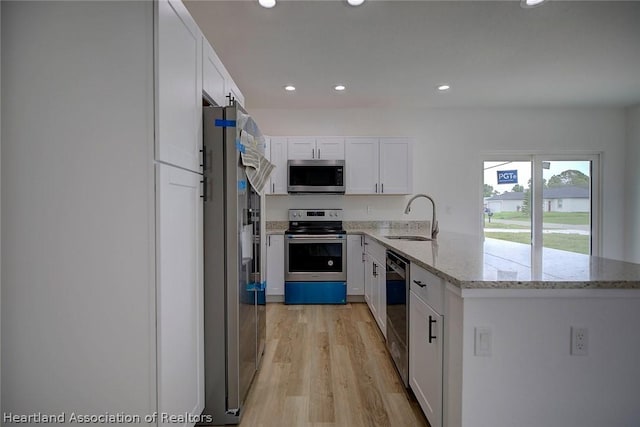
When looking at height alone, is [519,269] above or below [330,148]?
below

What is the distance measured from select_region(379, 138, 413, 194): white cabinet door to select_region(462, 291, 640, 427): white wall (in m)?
2.99

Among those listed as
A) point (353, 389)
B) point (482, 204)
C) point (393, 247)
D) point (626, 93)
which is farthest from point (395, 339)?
point (626, 93)

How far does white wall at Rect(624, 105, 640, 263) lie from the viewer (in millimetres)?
4281

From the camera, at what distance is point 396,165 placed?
412 cm

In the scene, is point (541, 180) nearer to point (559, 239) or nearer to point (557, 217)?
point (557, 217)

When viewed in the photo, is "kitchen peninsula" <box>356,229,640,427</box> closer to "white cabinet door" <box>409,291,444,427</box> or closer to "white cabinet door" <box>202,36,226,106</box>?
"white cabinet door" <box>409,291,444,427</box>

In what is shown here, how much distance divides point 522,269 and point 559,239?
157 inches

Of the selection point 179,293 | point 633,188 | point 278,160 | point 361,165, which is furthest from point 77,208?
point 633,188

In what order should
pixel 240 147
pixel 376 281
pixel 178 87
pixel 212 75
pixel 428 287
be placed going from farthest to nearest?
pixel 376 281, pixel 212 75, pixel 240 147, pixel 428 287, pixel 178 87

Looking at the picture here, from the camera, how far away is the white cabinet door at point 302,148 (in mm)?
4074

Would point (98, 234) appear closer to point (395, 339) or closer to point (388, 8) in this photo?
point (395, 339)

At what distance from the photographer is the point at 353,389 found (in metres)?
2.02

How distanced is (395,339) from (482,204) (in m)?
3.07

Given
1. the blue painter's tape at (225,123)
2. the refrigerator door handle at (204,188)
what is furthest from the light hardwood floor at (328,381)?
the blue painter's tape at (225,123)
